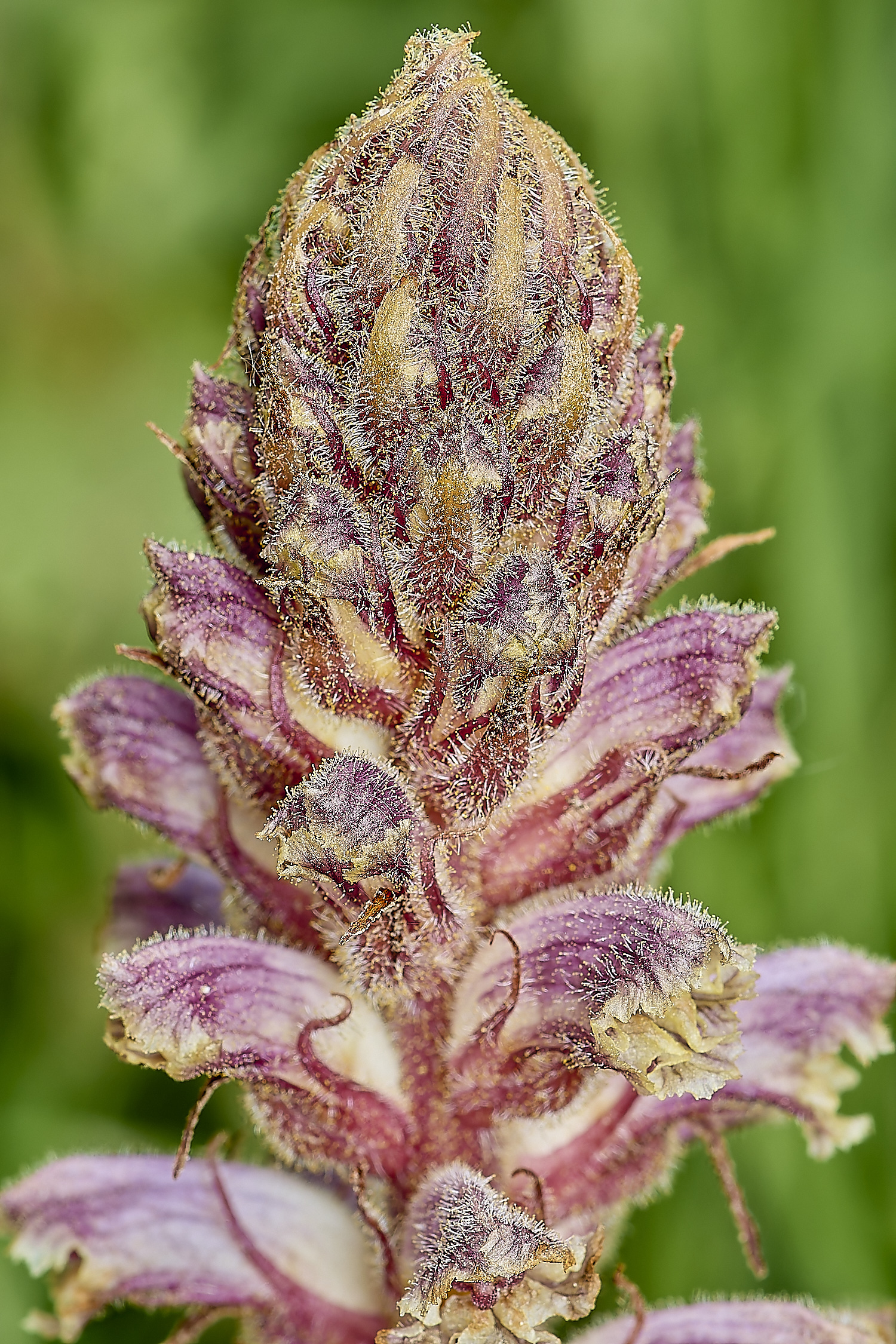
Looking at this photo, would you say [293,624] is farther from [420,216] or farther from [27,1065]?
[27,1065]

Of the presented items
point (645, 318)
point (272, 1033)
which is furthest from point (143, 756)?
point (645, 318)

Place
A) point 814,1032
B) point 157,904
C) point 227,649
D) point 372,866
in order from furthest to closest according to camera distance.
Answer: point 157,904
point 814,1032
point 227,649
point 372,866

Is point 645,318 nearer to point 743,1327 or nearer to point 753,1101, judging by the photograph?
point 753,1101

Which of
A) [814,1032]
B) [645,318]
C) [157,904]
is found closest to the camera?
[814,1032]

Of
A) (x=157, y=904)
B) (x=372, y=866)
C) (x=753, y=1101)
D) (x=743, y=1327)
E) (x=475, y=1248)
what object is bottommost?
(x=743, y=1327)

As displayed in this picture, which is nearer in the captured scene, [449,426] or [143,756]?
[449,426]

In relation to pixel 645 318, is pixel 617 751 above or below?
below
